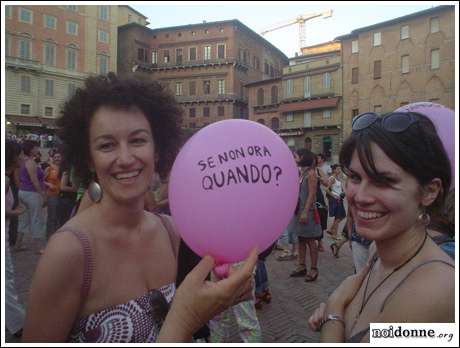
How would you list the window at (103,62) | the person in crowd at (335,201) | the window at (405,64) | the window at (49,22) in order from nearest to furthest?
the person in crowd at (335,201) < the window at (405,64) < the window at (49,22) < the window at (103,62)

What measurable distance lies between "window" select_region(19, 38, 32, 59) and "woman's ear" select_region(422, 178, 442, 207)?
43.8m

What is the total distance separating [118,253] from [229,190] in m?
0.61

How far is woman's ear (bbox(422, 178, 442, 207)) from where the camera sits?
1438 millimetres

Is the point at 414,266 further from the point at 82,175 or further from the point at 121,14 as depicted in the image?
the point at 121,14

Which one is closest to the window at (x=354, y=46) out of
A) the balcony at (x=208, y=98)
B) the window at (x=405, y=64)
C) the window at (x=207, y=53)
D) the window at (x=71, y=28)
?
the window at (x=405, y=64)

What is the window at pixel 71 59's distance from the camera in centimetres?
3975

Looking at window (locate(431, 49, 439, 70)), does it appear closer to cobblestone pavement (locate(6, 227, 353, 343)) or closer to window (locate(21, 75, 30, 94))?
cobblestone pavement (locate(6, 227, 353, 343))

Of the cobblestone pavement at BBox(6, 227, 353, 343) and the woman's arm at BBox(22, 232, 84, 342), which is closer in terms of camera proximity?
the woman's arm at BBox(22, 232, 84, 342)

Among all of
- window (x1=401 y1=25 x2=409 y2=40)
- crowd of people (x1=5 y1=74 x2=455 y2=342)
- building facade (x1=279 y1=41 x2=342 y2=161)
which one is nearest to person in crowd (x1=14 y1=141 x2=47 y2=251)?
crowd of people (x1=5 y1=74 x2=455 y2=342)

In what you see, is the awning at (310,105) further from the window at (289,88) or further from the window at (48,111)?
the window at (48,111)

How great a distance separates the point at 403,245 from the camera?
1466mm

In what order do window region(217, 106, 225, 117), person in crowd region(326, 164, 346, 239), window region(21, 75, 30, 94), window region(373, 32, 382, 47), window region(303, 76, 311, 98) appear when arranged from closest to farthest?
1. person in crowd region(326, 164, 346, 239)
2. window region(373, 32, 382, 47)
3. window region(21, 75, 30, 94)
4. window region(303, 76, 311, 98)
5. window region(217, 106, 225, 117)

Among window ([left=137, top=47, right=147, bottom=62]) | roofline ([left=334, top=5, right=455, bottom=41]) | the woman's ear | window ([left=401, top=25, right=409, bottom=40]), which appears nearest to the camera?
the woman's ear

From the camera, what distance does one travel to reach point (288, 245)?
7.46 metres
